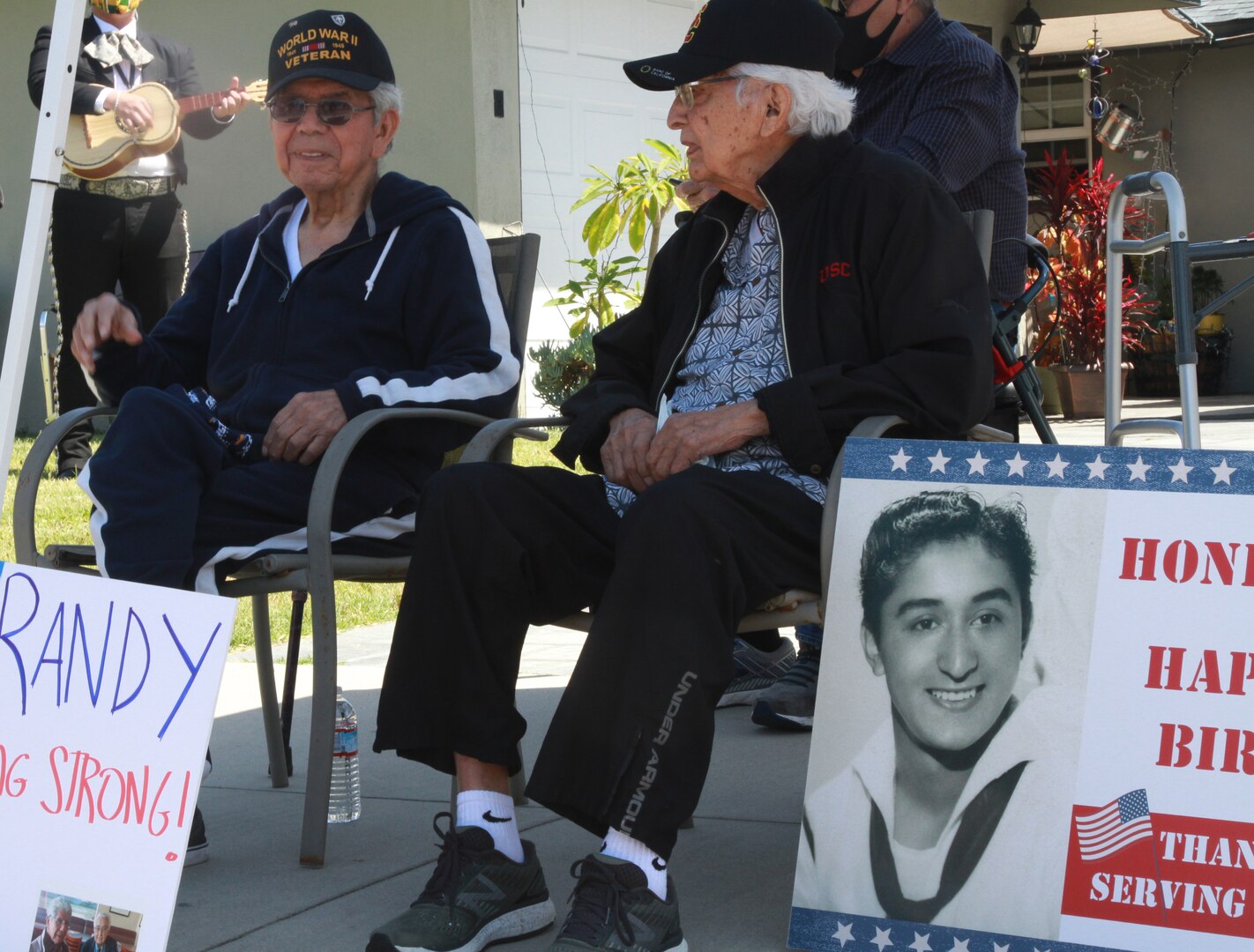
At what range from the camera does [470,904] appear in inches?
88.4

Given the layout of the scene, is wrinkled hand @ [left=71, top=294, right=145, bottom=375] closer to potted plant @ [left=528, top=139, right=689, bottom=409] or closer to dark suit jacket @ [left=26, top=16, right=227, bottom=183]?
dark suit jacket @ [left=26, top=16, right=227, bottom=183]

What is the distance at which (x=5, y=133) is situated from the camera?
1089cm

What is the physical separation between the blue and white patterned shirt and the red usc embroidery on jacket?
0.37 ft

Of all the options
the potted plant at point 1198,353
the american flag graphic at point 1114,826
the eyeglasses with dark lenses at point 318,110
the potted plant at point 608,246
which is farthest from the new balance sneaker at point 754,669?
the potted plant at point 1198,353

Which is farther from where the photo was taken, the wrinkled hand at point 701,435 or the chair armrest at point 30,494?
the chair armrest at point 30,494

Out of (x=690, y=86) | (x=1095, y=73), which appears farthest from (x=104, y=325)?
(x=1095, y=73)

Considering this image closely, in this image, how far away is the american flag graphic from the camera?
199 cm

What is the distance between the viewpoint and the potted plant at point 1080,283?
37.6 ft

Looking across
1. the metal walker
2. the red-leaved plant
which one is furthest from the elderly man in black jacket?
the red-leaved plant

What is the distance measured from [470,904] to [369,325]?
127cm

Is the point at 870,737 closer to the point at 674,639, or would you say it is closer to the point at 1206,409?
the point at 674,639

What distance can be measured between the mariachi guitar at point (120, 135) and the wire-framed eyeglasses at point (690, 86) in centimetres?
491

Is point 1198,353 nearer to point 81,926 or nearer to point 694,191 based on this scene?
point 694,191

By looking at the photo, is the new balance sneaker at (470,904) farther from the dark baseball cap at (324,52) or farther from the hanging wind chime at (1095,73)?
the hanging wind chime at (1095,73)
